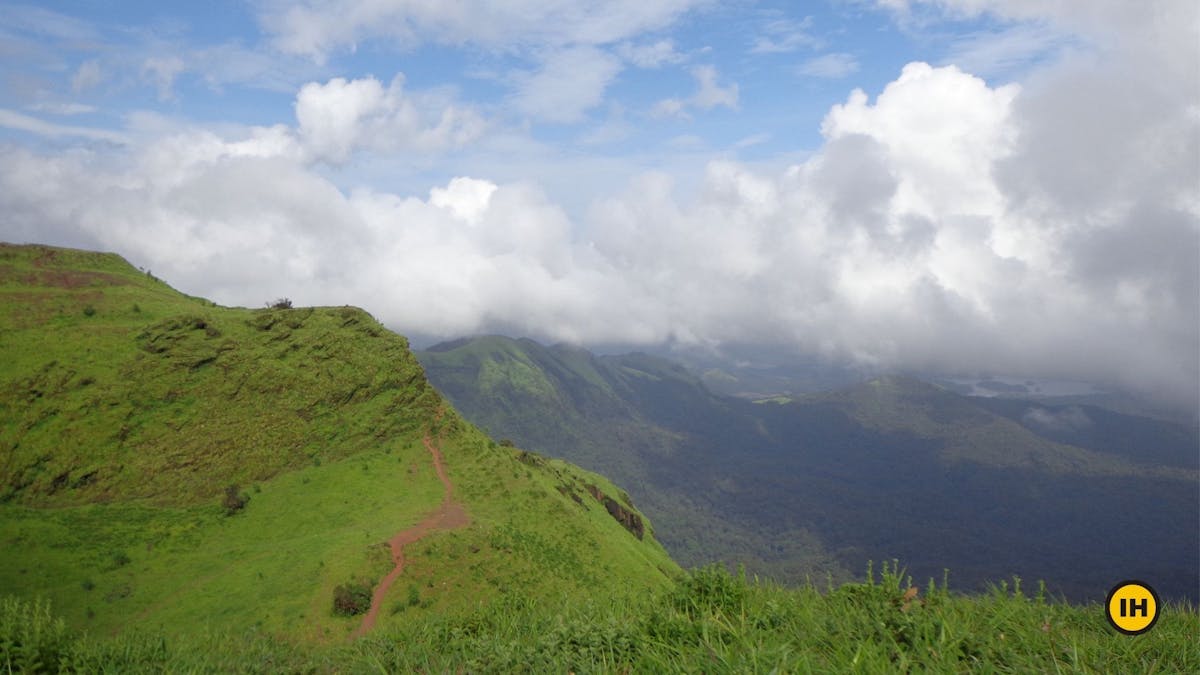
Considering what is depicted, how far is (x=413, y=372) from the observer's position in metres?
67.8

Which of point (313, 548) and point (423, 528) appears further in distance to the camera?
point (423, 528)

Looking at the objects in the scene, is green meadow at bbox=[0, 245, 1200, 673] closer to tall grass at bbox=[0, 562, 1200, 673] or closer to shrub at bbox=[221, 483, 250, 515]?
tall grass at bbox=[0, 562, 1200, 673]

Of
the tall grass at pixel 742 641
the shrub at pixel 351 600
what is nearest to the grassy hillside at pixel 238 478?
the shrub at pixel 351 600

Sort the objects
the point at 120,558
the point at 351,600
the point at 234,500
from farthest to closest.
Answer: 1. the point at 234,500
2. the point at 120,558
3. the point at 351,600

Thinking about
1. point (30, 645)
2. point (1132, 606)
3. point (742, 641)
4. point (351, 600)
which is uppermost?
point (1132, 606)

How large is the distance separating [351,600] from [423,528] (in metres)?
9.60

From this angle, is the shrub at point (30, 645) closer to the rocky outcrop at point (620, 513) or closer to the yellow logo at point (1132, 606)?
the yellow logo at point (1132, 606)

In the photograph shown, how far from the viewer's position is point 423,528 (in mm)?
44344

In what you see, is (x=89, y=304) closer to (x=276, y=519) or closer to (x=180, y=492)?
(x=180, y=492)

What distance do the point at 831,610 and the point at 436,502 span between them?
47.8 m

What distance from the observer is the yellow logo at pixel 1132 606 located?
21.8 ft

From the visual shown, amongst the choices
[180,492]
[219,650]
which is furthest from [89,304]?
[219,650]

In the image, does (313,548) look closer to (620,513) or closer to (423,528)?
(423,528)

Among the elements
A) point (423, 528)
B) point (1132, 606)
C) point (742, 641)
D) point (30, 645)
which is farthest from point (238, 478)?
point (1132, 606)
